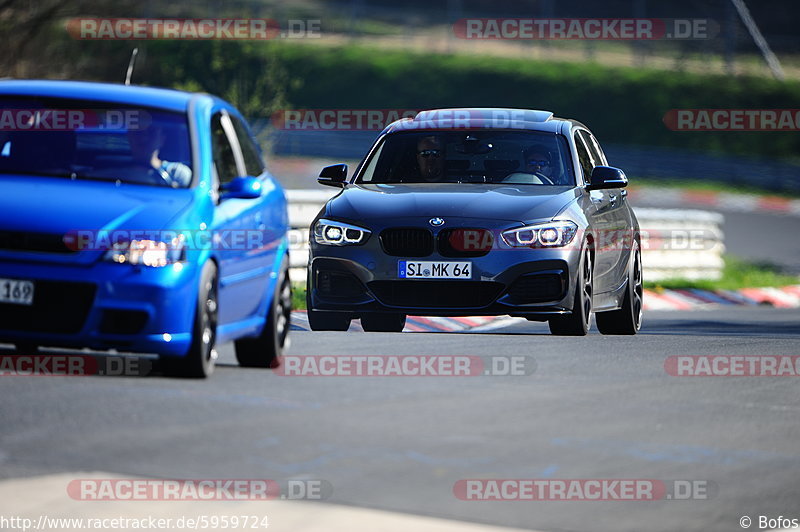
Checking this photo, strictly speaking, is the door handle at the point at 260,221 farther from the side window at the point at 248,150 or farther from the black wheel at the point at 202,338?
the black wheel at the point at 202,338

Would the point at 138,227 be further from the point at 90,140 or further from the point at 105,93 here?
the point at 105,93

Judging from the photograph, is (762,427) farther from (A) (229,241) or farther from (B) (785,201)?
(A) (229,241)

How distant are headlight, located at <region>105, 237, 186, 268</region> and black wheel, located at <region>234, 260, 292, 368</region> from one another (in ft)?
5.45

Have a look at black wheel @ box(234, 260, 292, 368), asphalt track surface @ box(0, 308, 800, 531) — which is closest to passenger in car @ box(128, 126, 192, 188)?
black wheel @ box(234, 260, 292, 368)

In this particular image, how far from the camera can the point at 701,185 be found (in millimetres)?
54906

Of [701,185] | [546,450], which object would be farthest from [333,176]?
[546,450]

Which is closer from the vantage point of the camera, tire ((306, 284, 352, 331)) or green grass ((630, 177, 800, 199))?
tire ((306, 284, 352, 331))

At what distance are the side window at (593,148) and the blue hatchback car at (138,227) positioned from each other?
4.34 metres

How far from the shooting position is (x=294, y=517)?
170 metres

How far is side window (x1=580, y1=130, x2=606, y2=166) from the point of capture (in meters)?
13.9

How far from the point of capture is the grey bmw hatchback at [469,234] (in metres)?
11.8

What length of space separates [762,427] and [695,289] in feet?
377

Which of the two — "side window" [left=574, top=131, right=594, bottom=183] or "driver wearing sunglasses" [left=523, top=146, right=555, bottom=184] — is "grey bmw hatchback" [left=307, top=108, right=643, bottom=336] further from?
"side window" [left=574, top=131, right=594, bottom=183]

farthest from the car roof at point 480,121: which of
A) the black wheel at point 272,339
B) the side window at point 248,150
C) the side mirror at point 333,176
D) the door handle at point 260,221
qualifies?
the door handle at point 260,221
